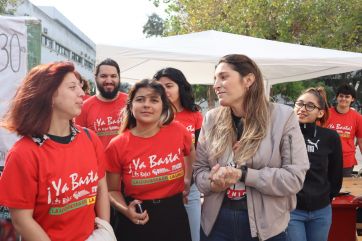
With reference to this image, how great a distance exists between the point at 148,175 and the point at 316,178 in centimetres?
138

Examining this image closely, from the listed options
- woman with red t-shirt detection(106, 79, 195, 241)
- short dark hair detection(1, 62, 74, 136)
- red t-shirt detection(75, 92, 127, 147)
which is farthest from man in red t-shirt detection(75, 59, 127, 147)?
short dark hair detection(1, 62, 74, 136)

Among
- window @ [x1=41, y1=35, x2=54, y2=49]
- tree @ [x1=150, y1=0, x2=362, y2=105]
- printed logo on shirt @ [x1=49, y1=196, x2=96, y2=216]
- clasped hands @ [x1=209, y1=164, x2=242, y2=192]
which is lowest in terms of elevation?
printed logo on shirt @ [x1=49, y1=196, x2=96, y2=216]

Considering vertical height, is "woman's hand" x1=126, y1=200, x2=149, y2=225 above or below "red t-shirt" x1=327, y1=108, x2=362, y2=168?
below

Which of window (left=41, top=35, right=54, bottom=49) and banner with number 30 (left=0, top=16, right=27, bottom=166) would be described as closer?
banner with number 30 (left=0, top=16, right=27, bottom=166)

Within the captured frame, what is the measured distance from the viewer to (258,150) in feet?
7.83

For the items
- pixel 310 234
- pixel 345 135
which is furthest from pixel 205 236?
pixel 345 135

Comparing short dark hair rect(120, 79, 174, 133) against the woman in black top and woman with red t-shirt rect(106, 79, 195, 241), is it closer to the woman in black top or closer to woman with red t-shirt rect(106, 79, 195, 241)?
woman with red t-shirt rect(106, 79, 195, 241)

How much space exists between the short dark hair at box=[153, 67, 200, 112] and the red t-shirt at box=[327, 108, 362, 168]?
106 inches

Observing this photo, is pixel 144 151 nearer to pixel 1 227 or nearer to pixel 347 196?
pixel 1 227

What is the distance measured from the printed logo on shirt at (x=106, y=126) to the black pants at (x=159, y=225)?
1.46 m

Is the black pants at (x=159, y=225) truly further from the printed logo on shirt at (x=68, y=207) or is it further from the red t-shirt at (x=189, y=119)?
the red t-shirt at (x=189, y=119)

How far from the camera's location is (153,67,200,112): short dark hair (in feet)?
13.1

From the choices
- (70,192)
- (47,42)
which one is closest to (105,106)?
(70,192)

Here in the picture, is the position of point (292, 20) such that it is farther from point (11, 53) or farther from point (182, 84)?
point (11, 53)
